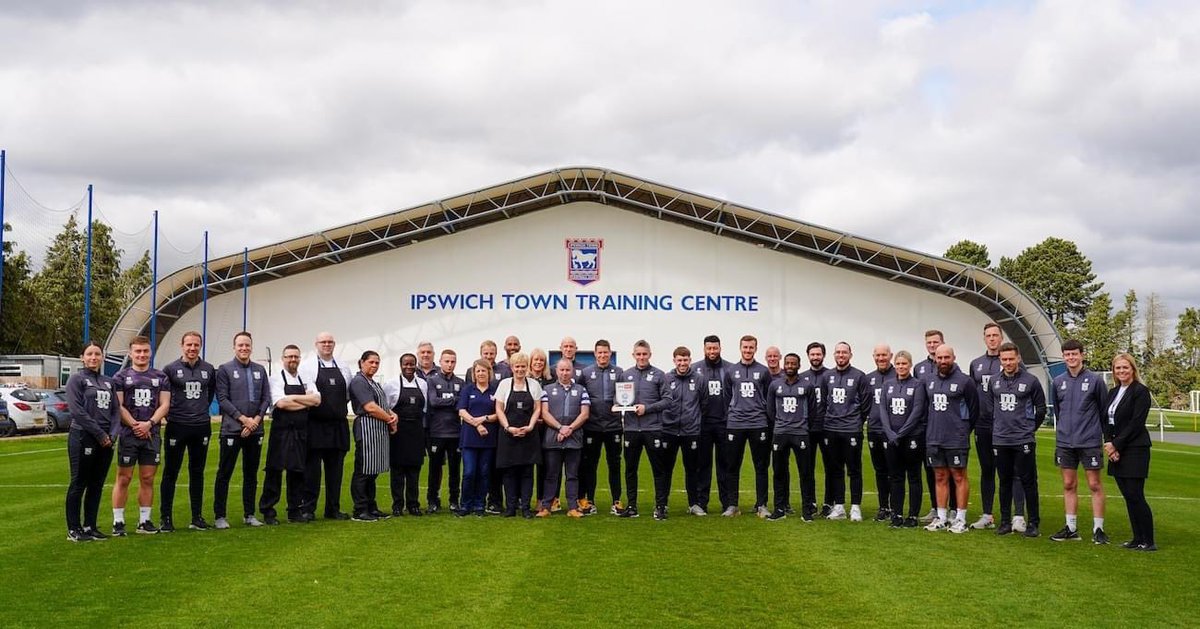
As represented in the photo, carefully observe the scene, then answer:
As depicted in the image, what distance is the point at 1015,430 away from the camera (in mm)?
8633

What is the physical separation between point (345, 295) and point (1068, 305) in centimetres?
4971

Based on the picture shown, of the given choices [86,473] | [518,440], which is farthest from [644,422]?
[86,473]

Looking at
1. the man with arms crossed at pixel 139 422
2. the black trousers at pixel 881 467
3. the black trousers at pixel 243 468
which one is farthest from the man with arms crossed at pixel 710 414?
the man with arms crossed at pixel 139 422

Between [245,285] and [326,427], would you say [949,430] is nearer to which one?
[326,427]

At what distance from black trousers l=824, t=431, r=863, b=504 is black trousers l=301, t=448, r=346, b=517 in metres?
4.78

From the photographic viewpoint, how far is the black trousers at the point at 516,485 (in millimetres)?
9398

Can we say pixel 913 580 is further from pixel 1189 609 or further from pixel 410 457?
pixel 410 457

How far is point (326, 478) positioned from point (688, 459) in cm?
352

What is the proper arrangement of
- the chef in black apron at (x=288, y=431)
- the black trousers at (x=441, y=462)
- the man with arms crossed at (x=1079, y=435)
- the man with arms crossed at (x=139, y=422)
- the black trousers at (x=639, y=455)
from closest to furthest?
1. the man with arms crossed at (x=139, y=422)
2. the man with arms crossed at (x=1079, y=435)
3. the chef in black apron at (x=288, y=431)
4. the black trousers at (x=639, y=455)
5. the black trousers at (x=441, y=462)

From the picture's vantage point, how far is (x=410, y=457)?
943cm

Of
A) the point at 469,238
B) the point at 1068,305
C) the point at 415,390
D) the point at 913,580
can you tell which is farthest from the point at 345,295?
the point at 1068,305

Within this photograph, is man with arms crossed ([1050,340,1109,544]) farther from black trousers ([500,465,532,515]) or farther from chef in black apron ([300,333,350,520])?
chef in black apron ([300,333,350,520])

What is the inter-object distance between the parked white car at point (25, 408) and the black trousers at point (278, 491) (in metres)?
17.8

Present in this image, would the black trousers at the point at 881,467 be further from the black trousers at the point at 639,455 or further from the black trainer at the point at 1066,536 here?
the black trousers at the point at 639,455
